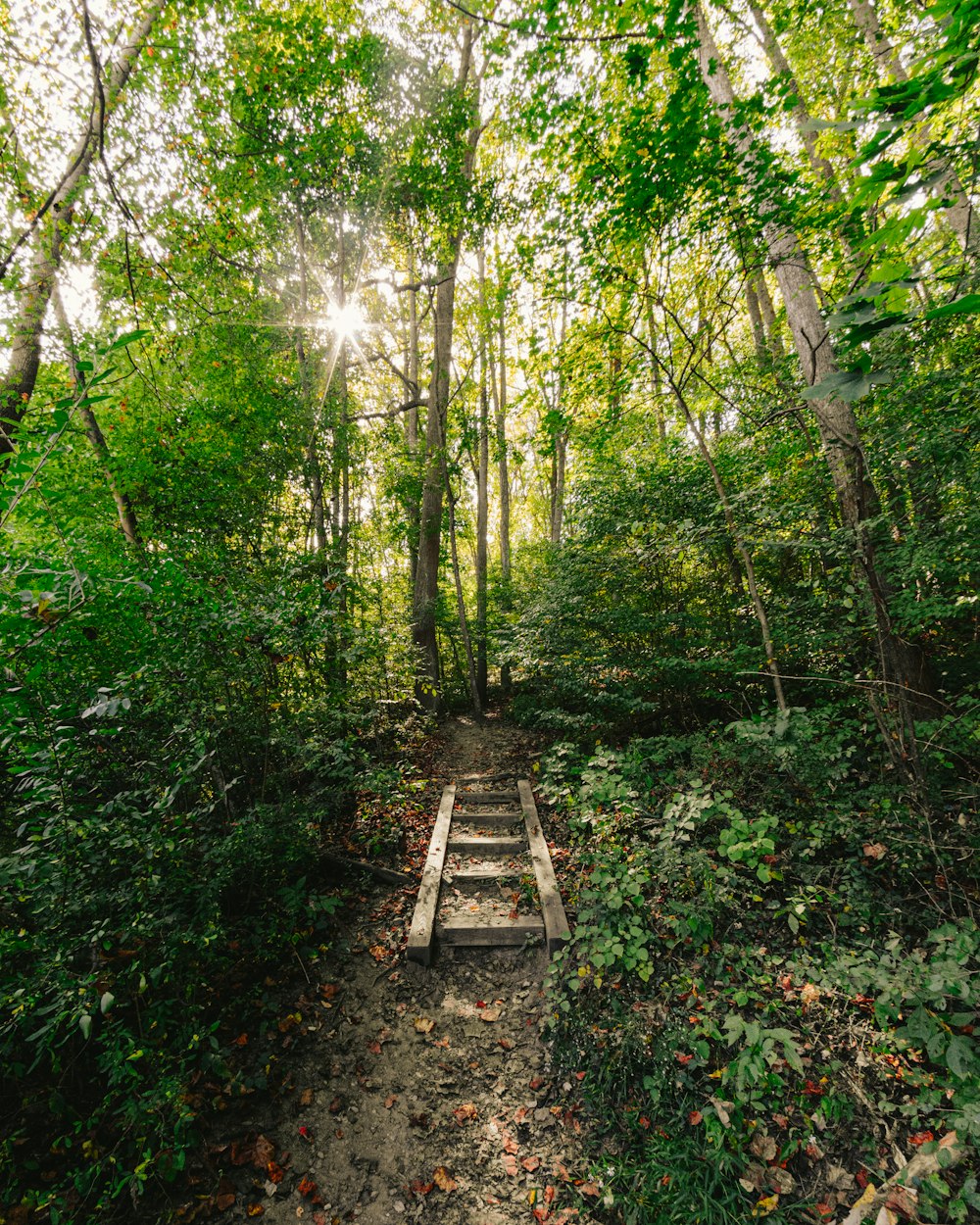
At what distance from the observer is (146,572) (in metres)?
3.13

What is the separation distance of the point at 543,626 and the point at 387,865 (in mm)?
3745

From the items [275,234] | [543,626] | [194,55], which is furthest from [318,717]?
[194,55]

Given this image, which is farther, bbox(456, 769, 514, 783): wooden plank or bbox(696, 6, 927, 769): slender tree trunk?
bbox(456, 769, 514, 783): wooden plank

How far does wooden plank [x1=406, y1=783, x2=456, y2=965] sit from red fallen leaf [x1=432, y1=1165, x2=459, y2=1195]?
117 centimetres

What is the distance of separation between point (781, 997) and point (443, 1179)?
82.9 inches

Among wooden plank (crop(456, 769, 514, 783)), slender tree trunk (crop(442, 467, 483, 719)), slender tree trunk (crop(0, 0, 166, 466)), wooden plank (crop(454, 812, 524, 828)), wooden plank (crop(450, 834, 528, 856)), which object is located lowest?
wooden plank (crop(450, 834, 528, 856))

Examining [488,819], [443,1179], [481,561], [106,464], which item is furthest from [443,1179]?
[481,561]

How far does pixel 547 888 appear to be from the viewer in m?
4.02

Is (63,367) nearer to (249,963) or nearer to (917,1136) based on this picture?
(249,963)

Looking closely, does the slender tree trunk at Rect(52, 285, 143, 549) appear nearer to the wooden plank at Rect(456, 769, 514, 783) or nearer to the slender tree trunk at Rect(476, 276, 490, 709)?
the wooden plank at Rect(456, 769, 514, 783)

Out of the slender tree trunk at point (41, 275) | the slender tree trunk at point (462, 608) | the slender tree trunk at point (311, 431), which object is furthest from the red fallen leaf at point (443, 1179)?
the slender tree trunk at point (462, 608)

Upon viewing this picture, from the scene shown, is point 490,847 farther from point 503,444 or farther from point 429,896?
point 503,444

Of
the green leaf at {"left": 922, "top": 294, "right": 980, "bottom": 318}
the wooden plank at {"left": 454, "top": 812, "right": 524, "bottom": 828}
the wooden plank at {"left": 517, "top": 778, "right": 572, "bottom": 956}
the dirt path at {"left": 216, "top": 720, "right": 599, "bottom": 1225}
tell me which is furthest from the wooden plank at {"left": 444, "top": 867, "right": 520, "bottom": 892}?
the green leaf at {"left": 922, "top": 294, "right": 980, "bottom": 318}

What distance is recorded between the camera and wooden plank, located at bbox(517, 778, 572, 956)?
3.55m
